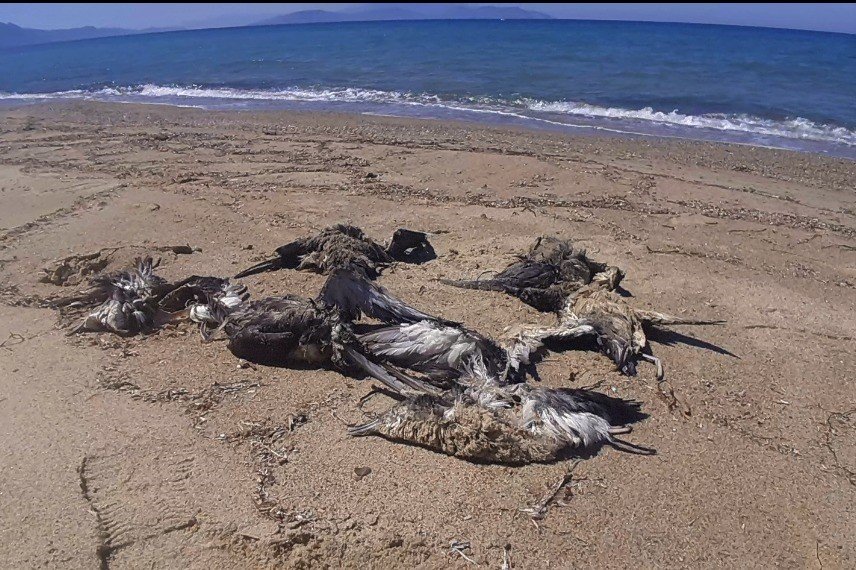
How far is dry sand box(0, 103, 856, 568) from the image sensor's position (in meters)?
3.06

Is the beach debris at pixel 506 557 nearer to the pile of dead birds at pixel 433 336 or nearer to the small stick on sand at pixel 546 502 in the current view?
the small stick on sand at pixel 546 502

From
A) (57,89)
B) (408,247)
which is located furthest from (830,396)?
(57,89)

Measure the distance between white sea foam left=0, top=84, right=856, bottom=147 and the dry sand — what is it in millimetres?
6127

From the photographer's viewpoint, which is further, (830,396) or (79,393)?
(830,396)

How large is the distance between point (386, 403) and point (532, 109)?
1418 centimetres

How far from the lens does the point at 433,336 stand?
430 cm

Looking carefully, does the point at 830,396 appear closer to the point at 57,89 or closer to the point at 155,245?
the point at 155,245

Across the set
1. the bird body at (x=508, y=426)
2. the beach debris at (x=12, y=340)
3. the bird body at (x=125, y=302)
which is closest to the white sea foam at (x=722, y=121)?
the bird body at (x=508, y=426)

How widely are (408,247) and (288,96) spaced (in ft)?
52.9

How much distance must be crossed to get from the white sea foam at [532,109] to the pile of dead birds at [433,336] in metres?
10.1

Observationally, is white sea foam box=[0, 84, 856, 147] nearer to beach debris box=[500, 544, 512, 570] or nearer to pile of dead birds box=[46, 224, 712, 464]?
pile of dead birds box=[46, 224, 712, 464]

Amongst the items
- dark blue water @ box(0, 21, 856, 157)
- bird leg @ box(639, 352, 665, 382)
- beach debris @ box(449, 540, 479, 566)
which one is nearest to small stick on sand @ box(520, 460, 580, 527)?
beach debris @ box(449, 540, 479, 566)

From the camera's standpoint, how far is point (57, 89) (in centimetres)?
2584

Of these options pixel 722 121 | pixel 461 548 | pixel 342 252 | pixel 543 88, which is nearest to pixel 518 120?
pixel 722 121
